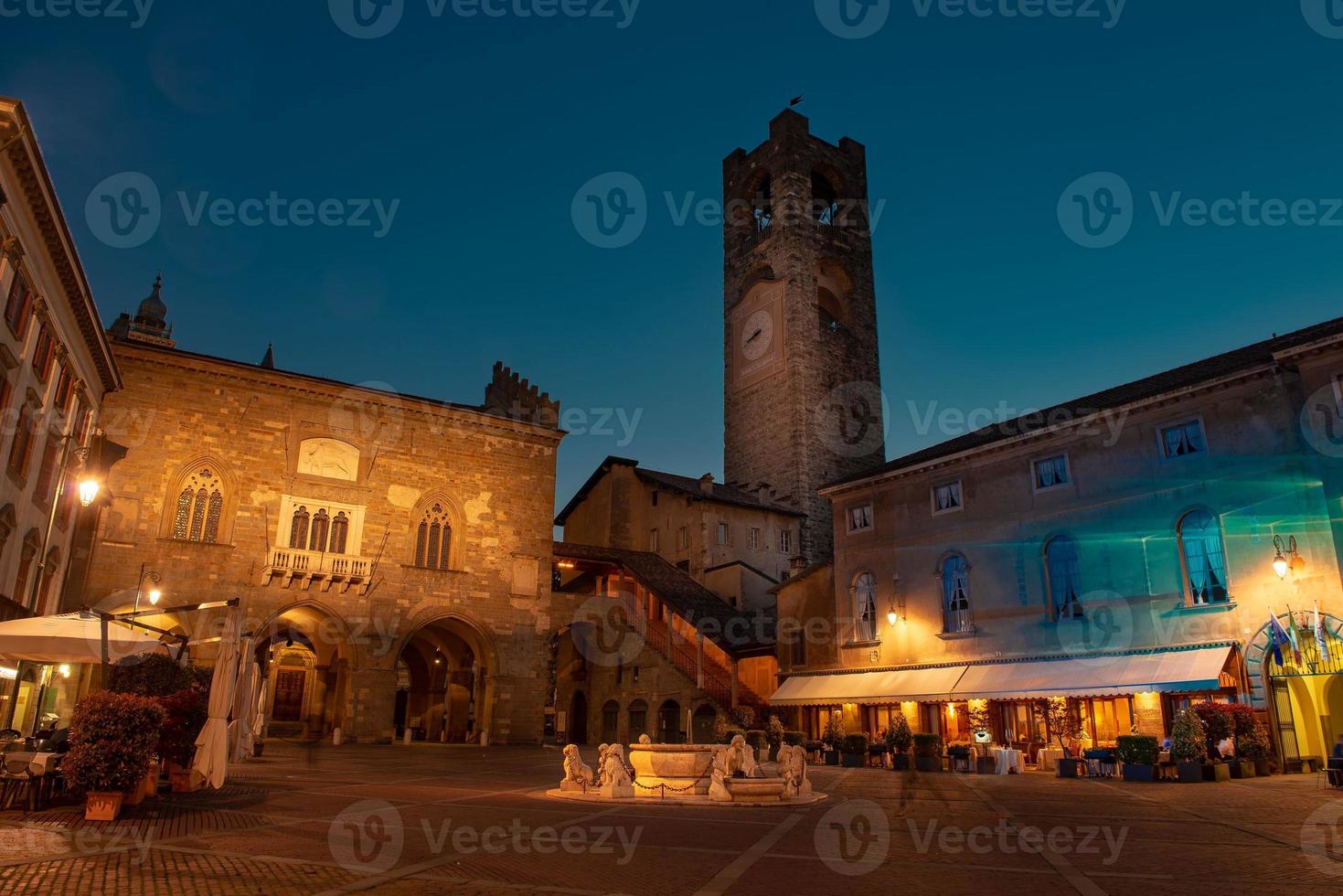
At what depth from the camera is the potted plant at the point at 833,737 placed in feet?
82.4

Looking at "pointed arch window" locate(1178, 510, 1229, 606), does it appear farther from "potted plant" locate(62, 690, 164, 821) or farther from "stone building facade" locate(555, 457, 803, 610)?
"potted plant" locate(62, 690, 164, 821)

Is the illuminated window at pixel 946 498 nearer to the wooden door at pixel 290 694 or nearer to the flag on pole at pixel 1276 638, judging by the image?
the flag on pole at pixel 1276 638

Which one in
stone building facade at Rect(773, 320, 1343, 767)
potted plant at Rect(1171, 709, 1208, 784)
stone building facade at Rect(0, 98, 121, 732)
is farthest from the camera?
stone building facade at Rect(773, 320, 1343, 767)

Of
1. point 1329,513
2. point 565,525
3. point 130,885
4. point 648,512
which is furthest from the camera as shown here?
point 565,525

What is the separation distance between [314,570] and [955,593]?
19498mm

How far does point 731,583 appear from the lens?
38.6 metres

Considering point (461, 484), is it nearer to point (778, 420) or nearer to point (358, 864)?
point (778, 420)

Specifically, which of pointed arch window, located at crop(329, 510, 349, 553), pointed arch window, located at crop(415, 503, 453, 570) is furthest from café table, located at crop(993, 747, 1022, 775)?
pointed arch window, located at crop(329, 510, 349, 553)

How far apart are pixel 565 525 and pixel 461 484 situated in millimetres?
18944

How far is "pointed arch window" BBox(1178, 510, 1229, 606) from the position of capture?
20031mm

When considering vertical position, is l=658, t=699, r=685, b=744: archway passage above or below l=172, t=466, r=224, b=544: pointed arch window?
below

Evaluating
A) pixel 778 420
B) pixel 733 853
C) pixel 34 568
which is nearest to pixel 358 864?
pixel 733 853

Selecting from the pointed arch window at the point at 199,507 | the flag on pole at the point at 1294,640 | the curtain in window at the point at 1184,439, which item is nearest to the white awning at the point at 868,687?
the curtain in window at the point at 1184,439

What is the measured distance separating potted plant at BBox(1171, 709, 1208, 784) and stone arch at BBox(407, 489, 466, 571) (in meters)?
22.5
